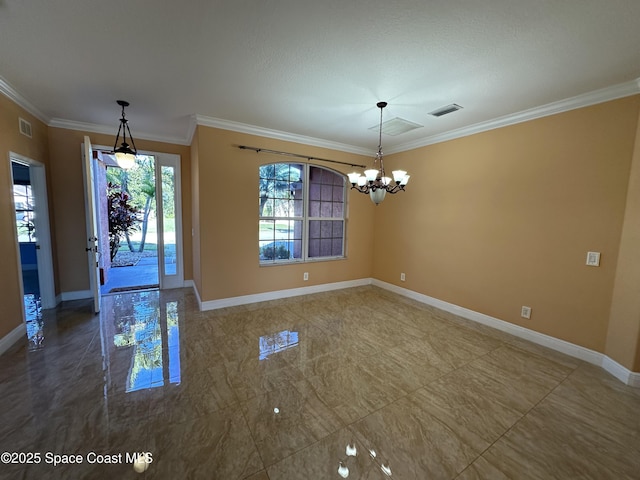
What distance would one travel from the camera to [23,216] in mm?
5207

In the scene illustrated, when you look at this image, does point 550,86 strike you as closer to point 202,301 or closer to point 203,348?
point 203,348

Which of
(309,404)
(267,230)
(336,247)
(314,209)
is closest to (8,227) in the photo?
(267,230)

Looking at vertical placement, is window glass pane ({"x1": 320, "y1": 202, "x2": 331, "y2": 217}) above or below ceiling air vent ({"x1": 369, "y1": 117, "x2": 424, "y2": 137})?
below

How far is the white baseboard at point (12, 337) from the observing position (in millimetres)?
2609

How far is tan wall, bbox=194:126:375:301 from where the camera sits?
3682 millimetres

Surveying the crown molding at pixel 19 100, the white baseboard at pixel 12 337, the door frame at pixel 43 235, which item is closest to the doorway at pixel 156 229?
the door frame at pixel 43 235

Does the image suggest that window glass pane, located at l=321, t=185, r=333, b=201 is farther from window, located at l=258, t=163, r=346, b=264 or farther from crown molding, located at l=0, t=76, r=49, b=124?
crown molding, located at l=0, t=76, r=49, b=124

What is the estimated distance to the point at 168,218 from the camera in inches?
189

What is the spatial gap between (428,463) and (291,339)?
1811 millimetres

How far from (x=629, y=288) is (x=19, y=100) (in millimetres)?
6685

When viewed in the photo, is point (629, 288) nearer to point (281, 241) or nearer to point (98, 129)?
point (281, 241)

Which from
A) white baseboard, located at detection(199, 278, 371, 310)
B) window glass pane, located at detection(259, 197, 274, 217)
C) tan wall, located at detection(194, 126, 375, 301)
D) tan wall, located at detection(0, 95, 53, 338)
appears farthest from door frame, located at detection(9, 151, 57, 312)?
window glass pane, located at detection(259, 197, 274, 217)

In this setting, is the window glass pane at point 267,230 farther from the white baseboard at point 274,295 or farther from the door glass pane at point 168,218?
the door glass pane at point 168,218

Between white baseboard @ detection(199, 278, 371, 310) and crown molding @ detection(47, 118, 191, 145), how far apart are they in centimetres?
270
